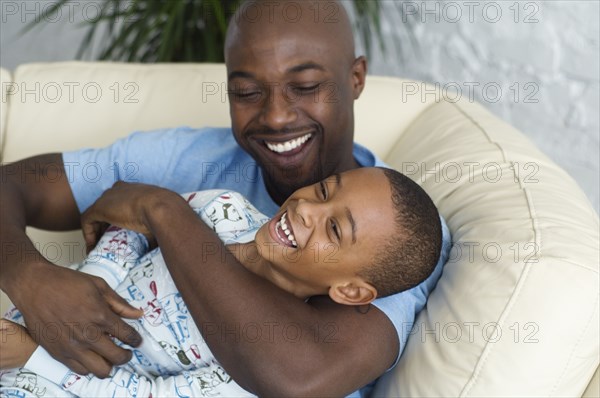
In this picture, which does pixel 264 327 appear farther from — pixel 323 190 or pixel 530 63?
pixel 530 63

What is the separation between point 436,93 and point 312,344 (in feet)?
3.37

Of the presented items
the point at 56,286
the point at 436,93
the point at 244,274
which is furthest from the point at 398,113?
the point at 56,286

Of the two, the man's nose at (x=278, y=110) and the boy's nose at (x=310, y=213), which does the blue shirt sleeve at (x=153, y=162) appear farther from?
the boy's nose at (x=310, y=213)

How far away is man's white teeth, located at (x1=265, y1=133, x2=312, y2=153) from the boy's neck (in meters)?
0.23

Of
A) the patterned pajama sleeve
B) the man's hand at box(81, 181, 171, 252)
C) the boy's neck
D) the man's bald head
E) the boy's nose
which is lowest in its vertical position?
the patterned pajama sleeve

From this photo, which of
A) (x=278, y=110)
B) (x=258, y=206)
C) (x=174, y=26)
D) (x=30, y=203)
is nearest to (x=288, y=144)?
(x=278, y=110)

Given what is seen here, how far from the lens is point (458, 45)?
8.41 ft

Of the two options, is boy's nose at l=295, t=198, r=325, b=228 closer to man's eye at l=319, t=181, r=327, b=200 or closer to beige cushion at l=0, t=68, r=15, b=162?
man's eye at l=319, t=181, r=327, b=200

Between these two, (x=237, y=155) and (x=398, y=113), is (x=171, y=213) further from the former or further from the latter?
(x=398, y=113)

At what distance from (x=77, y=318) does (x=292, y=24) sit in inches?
26.2

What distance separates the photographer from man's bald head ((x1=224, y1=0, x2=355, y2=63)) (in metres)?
1.38

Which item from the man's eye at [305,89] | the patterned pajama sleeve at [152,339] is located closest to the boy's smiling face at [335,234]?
the patterned pajama sleeve at [152,339]

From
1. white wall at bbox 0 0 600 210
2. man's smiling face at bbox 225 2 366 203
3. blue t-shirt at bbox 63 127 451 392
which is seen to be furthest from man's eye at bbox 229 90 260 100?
white wall at bbox 0 0 600 210

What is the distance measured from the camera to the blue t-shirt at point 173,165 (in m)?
1.56
